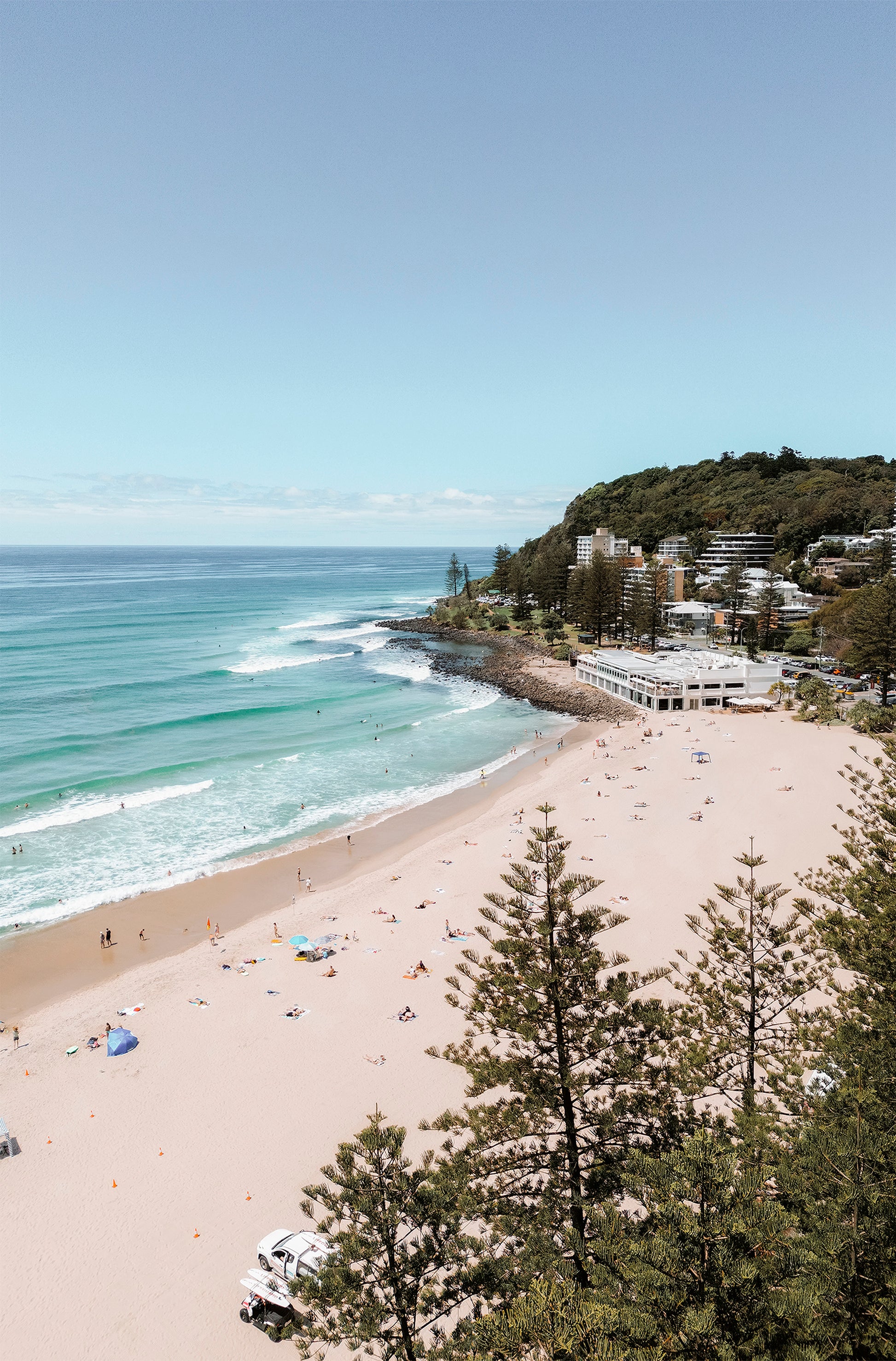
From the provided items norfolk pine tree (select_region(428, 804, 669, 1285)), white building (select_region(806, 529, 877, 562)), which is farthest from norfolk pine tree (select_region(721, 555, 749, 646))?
norfolk pine tree (select_region(428, 804, 669, 1285))

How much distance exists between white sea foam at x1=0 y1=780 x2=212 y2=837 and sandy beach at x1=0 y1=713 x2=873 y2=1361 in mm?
7612

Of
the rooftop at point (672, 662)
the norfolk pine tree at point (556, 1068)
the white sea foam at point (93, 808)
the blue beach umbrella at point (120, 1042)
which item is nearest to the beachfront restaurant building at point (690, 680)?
the rooftop at point (672, 662)

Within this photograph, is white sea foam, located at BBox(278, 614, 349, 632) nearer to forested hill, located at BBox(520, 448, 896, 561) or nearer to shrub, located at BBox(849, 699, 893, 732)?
forested hill, located at BBox(520, 448, 896, 561)

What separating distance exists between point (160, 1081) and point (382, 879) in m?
9.95

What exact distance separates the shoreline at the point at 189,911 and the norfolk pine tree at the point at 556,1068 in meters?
14.1

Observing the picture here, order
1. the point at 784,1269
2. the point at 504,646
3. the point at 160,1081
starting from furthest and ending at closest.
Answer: the point at 504,646
the point at 160,1081
the point at 784,1269

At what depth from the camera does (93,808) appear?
29094 millimetres

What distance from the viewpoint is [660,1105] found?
319 inches

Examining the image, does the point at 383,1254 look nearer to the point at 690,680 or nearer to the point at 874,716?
the point at 874,716

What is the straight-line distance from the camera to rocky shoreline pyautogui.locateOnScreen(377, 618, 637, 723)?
152 ft

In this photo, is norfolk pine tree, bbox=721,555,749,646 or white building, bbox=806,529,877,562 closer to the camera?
norfolk pine tree, bbox=721,555,749,646

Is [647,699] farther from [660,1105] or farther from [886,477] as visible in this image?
[886,477]

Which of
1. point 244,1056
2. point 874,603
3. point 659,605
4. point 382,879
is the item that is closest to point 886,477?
point 659,605

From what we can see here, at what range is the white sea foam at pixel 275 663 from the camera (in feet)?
186
